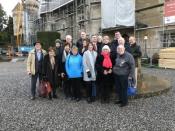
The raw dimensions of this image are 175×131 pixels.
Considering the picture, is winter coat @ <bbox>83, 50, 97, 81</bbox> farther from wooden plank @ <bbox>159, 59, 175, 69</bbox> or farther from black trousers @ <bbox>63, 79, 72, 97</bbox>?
wooden plank @ <bbox>159, 59, 175, 69</bbox>

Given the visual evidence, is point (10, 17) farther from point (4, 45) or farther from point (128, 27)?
point (128, 27)

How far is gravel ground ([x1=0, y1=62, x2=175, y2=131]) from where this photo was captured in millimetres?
7289

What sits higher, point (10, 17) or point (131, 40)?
point (10, 17)

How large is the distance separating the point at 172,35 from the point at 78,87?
632 inches

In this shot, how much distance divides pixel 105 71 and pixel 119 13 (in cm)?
1950

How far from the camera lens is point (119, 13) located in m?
28.4

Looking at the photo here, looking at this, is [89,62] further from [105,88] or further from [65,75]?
[65,75]

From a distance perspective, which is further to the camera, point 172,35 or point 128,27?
point 128,27

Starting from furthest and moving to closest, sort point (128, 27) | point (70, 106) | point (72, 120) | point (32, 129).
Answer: point (128, 27)
point (70, 106)
point (72, 120)
point (32, 129)

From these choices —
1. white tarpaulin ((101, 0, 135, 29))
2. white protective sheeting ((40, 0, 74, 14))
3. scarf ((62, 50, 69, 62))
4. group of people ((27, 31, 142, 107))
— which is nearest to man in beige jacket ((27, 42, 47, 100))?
group of people ((27, 31, 142, 107))

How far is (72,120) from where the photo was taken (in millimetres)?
7852

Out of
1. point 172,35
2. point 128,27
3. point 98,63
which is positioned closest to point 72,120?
point 98,63

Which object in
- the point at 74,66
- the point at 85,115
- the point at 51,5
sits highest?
the point at 51,5

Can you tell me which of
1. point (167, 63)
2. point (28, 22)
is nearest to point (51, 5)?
point (28, 22)
